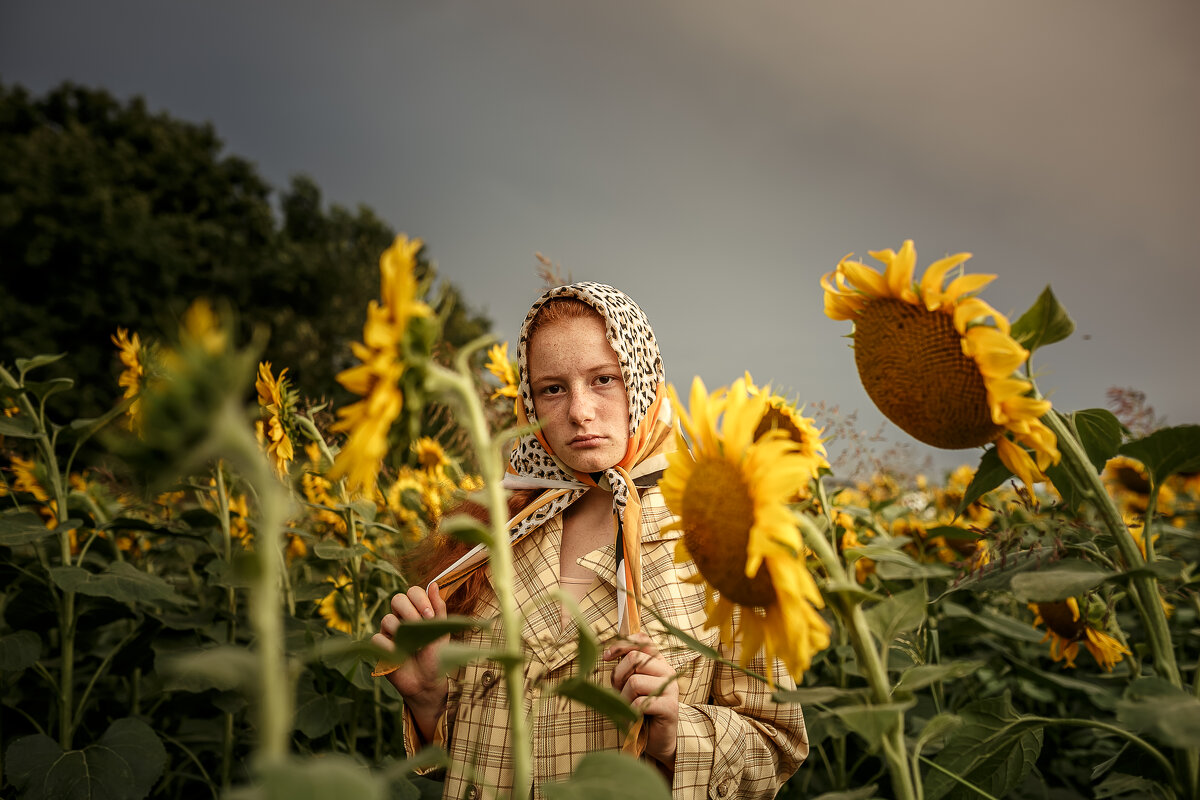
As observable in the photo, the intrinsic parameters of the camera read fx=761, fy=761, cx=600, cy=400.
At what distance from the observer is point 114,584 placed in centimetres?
153

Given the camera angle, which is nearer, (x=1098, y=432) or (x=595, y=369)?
(x=1098, y=432)

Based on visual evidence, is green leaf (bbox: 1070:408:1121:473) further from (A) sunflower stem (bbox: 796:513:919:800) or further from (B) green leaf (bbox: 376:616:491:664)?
(B) green leaf (bbox: 376:616:491:664)

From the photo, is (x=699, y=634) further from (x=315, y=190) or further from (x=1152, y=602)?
(x=315, y=190)

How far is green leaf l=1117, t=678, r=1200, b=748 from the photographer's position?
0.61m

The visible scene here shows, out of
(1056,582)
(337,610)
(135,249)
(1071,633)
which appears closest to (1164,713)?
(1056,582)

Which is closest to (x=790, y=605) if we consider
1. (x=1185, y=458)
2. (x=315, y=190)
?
(x=1185, y=458)

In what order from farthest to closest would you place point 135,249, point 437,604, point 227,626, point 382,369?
point 135,249, point 227,626, point 437,604, point 382,369

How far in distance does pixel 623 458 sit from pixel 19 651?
1302 millimetres

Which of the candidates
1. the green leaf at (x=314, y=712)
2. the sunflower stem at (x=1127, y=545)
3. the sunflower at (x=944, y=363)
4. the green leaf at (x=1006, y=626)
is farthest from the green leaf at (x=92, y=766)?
the green leaf at (x=1006, y=626)

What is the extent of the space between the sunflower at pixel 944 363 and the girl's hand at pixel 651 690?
410 millimetres

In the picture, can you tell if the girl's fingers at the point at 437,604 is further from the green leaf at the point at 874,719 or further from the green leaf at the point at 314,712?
the green leaf at the point at 314,712

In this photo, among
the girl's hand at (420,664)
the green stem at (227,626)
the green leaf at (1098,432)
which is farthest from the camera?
the green stem at (227,626)

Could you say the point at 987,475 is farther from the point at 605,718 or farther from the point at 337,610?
the point at 337,610

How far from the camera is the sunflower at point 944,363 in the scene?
810mm
